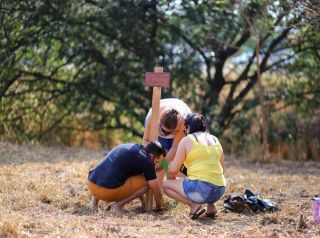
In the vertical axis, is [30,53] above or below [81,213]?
above

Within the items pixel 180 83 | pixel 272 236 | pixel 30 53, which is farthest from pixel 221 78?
pixel 272 236

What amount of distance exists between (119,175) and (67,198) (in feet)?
2.61

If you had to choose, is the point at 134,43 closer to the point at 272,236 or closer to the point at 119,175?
the point at 119,175

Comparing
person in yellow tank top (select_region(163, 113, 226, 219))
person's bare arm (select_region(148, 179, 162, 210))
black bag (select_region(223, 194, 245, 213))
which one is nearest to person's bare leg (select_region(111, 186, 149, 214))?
person's bare arm (select_region(148, 179, 162, 210))

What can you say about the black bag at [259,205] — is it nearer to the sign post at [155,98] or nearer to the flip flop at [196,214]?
the flip flop at [196,214]

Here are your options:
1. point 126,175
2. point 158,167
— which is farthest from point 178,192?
point 126,175

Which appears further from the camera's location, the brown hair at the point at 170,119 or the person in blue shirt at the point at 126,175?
the brown hair at the point at 170,119

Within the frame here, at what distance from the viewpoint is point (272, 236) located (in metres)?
5.61

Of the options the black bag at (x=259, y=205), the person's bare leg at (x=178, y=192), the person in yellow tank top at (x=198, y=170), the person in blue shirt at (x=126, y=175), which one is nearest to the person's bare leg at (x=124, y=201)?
the person in blue shirt at (x=126, y=175)

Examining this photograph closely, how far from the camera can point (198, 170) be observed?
6516 millimetres

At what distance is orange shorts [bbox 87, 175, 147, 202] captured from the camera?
668 centimetres

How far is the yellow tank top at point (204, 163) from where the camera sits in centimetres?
650

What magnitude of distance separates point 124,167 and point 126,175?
88 mm

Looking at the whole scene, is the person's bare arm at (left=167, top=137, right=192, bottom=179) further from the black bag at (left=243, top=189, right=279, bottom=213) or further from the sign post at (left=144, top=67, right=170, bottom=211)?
the black bag at (left=243, top=189, right=279, bottom=213)
